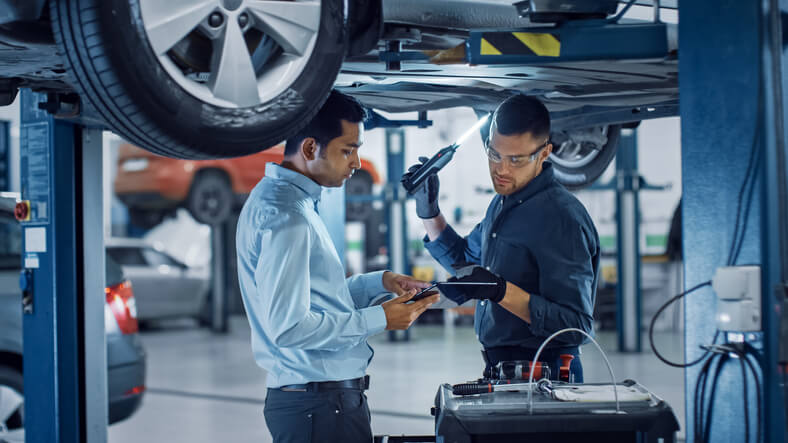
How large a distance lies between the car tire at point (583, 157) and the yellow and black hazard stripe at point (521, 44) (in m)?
1.73

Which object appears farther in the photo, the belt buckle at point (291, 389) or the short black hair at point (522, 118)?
the short black hair at point (522, 118)

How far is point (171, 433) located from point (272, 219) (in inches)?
140

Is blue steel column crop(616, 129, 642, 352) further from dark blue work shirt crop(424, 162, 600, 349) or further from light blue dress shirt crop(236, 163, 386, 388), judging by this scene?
light blue dress shirt crop(236, 163, 386, 388)

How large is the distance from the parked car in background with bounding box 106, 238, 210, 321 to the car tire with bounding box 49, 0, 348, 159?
870 centimetres

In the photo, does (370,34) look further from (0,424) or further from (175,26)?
(0,424)

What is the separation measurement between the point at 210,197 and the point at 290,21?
800cm

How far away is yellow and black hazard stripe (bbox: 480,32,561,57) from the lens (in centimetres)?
204

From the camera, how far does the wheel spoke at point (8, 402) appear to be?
167 inches

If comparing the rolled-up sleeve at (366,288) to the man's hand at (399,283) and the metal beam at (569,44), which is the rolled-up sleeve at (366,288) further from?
the metal beam at (569,44)

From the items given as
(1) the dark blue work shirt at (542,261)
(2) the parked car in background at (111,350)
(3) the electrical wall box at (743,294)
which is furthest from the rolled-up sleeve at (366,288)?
(2) the parked car in background at (111,350)

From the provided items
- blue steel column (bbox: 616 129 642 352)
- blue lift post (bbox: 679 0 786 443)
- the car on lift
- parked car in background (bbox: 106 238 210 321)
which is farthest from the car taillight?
parked car in background (bbox: 106 238 210 321)

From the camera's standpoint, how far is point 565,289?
2385 millimetres

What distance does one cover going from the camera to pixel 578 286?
239 cm

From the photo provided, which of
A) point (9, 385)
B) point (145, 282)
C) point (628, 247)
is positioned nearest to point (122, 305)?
point (9, 385)
